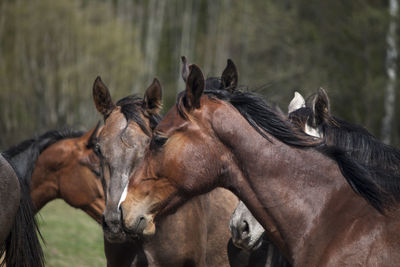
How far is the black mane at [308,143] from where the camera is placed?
3.55 metres

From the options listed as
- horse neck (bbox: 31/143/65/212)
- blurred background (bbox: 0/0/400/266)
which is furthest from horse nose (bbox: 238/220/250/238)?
blurred background (bbox: 0/0/400/266)

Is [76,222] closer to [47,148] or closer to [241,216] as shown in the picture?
[47,148]

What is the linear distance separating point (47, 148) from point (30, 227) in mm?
2123

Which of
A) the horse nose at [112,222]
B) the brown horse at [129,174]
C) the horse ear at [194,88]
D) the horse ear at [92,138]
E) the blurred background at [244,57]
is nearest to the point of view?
the horse ear at [194,88]

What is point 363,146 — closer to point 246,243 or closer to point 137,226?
point 246,243

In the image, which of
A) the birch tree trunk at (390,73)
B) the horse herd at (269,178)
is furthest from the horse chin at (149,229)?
the birch tree trunk at (390,73)

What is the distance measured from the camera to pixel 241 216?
414 centimetres

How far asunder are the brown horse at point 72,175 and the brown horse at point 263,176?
321cm

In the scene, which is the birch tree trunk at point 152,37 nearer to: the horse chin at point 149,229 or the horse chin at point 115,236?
the horse chin at point 115,236

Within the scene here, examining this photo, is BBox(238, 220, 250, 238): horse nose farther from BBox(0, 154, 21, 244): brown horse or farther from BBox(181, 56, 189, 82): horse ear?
BBox(0, 154, 21, 244): brown horse

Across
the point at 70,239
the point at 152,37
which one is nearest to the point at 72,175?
the point at 70,239

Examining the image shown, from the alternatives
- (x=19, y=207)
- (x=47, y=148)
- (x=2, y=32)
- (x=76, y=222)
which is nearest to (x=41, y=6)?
(x=2, y=32)

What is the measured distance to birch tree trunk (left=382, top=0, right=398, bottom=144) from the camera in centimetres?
1700

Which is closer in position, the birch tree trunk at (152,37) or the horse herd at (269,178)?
the horse herd at (269,178)
